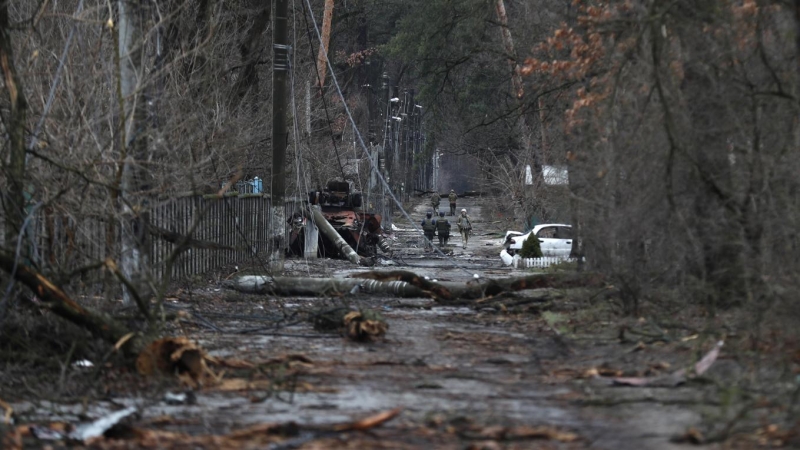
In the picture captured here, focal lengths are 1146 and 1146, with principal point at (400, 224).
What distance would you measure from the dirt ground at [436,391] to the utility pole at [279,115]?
9888mm

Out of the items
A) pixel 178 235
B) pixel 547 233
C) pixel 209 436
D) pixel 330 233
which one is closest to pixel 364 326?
pixel 178 235

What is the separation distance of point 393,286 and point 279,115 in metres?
7.18

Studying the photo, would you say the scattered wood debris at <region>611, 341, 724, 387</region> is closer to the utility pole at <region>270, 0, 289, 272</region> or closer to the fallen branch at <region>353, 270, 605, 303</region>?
the fallen branch at <region>353, 270, 605, 303</region>

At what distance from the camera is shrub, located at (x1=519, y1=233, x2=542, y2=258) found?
108 feet

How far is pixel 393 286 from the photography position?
20.1 metres

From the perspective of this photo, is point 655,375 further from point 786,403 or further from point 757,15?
point 757,15

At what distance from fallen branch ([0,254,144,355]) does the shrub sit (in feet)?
75.8

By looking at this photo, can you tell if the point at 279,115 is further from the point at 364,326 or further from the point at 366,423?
the point at 366,423

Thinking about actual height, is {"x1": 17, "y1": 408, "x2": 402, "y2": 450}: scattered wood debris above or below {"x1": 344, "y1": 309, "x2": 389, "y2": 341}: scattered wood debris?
below

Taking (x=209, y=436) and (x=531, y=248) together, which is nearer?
(x=209, y=436)

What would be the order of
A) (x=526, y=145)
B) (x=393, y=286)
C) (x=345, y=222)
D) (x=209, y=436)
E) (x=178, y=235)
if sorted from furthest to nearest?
1. (x=526, y=145)
2. (x=345, y=222)
3. (x=393, y=286)
4. (x=178, y=235)
5. (x=209, y=436)

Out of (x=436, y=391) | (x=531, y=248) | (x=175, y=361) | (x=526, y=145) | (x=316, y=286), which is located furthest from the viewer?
(x=526, y=145)

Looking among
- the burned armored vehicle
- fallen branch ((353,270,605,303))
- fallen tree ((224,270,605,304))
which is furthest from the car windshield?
fallen branch ((353,270,605,303))

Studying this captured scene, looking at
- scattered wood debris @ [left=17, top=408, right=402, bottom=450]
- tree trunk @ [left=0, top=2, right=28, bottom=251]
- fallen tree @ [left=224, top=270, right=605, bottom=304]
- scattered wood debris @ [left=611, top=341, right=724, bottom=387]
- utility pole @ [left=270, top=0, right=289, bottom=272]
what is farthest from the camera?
utility pole @ [left=270, top=0, right=289, bottom=272]
